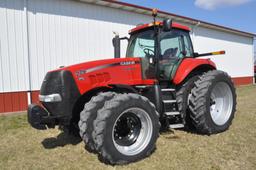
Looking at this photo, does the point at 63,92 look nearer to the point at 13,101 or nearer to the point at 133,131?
the point at 133,131

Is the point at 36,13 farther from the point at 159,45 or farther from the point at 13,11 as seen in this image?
the point at 159,45

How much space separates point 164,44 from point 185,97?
3.78 feet

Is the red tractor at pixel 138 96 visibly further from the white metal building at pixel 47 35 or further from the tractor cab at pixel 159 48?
the white metal building at pixel 47 35

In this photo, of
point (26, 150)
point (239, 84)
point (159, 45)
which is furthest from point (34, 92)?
point (239, 84)

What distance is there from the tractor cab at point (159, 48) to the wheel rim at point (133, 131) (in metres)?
1.03

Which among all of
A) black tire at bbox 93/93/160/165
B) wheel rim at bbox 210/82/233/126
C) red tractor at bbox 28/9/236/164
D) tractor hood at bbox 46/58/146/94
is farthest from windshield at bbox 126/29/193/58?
black tire at bbox 93/93/160/165

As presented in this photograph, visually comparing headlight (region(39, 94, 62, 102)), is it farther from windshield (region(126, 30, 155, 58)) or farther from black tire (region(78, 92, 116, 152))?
windshield (region(126, 30, 155, 58))

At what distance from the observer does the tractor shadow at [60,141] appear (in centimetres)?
463

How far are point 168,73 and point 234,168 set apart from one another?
2158mm

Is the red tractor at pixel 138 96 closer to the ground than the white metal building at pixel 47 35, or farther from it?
closer to the ground

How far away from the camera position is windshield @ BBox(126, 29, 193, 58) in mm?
4918

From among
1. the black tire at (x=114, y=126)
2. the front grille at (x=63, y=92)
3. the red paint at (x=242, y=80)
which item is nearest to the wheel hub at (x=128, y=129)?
the black tire at (x=114, y=126)

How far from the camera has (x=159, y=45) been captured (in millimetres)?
4742

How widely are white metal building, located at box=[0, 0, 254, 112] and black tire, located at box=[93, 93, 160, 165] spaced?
5.30 m
